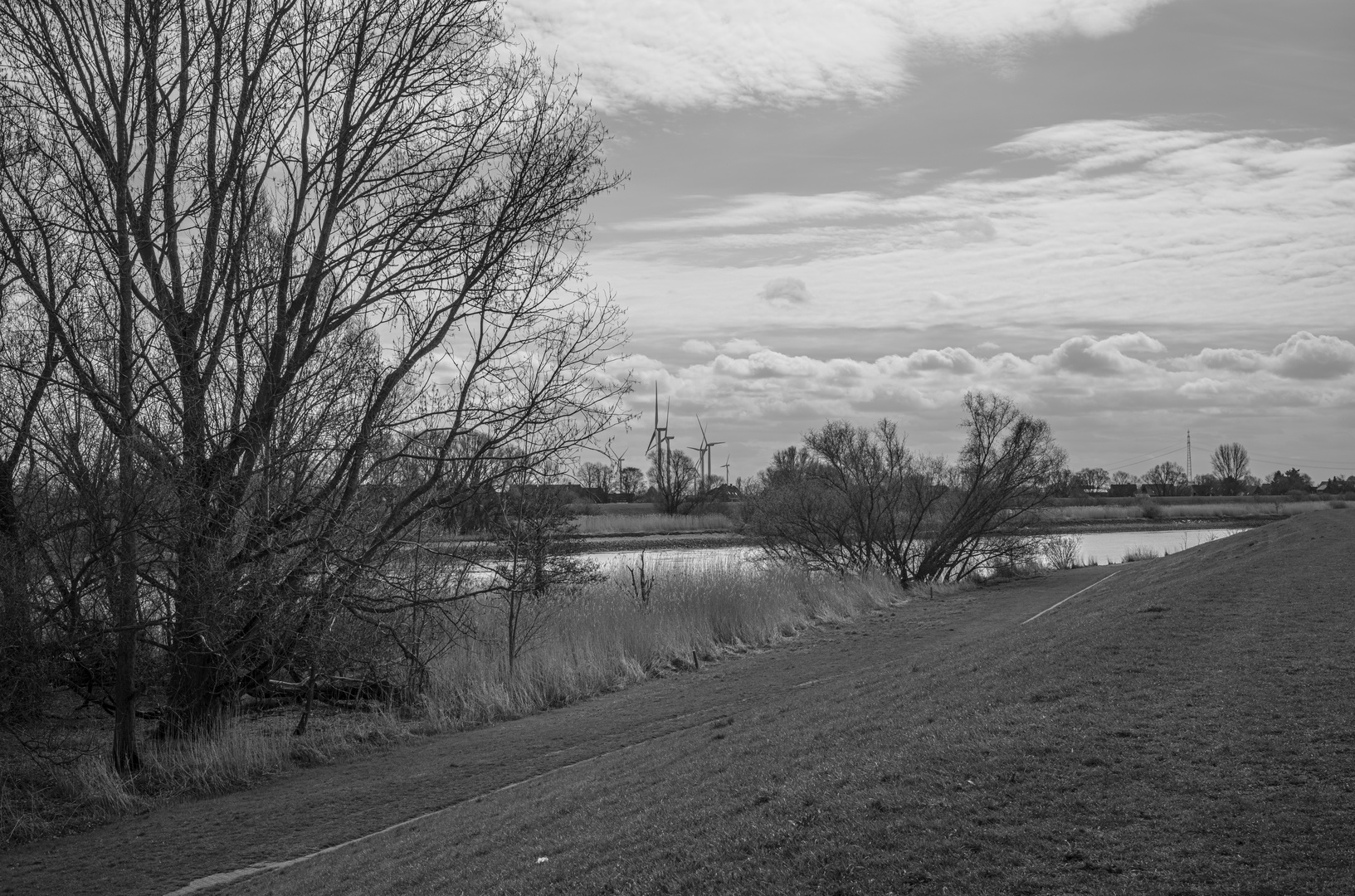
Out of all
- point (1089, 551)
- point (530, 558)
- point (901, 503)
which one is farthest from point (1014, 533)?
point (530, 558)

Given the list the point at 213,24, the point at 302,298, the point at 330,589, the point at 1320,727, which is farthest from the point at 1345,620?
the point at 213,24

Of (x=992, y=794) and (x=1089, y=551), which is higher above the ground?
(x=992, y=794)

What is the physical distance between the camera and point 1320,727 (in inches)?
240

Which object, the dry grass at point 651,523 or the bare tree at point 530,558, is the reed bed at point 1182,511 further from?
the bare tree at point 530,558

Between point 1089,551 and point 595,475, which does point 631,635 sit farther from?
point 1089,551

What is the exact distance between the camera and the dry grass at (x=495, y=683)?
10.9 metres

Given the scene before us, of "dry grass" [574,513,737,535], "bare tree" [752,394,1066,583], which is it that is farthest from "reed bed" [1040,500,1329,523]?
"bare tree" [752,394,1066,583]

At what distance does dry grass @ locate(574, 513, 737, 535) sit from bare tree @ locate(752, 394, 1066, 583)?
2671cm

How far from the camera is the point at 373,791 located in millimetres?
10836

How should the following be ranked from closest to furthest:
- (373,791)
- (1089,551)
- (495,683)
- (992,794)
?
(992,794)
(373,791)
(495,683)
(1089,551)

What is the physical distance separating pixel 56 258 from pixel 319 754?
660cm

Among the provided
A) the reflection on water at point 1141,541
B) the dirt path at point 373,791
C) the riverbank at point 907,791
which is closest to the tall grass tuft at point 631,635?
the dirt path at point 373,791

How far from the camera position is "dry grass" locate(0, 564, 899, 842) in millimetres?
10898

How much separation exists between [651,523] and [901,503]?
32.0 m
